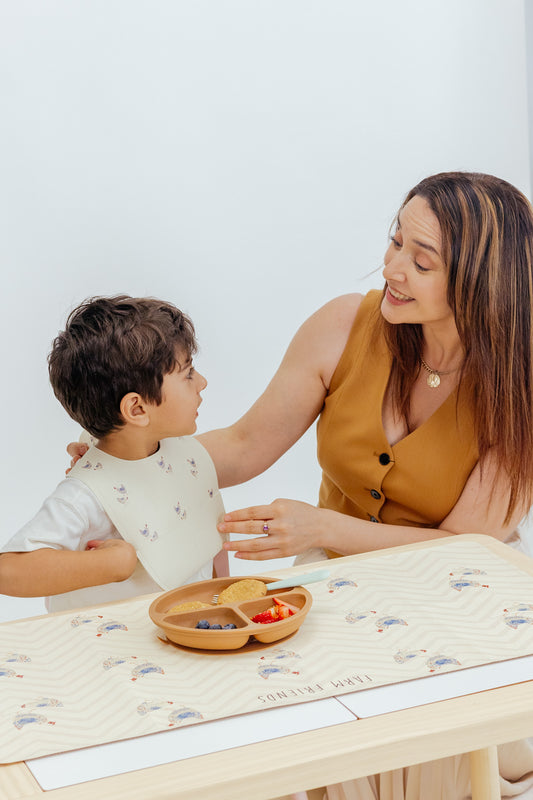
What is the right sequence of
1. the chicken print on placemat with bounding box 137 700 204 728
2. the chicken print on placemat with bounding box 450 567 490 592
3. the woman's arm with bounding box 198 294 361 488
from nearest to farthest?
the chicken print on placemat with bounding box 137 700 204 728 → the chicken print on placemat with bounding box 450 567 490 592 → the woman's arm with bounding box 198 294 361 488

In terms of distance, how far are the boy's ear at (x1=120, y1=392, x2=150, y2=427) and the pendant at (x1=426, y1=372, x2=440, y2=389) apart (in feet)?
1.97

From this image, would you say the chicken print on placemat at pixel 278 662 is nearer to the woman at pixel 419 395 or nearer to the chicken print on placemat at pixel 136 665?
the chicken print on placemat at pixel 136 665

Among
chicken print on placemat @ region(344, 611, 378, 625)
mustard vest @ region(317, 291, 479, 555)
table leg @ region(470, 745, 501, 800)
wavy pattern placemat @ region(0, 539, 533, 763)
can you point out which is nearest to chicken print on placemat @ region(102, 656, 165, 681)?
wavy pattern placemat @ region(0, 539, 533, 763)

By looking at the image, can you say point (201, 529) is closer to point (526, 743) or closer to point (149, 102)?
point (526, 743)

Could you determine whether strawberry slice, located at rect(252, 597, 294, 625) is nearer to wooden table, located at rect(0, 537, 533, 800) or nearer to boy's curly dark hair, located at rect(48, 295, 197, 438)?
wooden table, located at rect(0, 537, 533, 800)

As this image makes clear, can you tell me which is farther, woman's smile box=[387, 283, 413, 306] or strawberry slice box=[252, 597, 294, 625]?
woman's smile box=[387, 283, 413, 306]

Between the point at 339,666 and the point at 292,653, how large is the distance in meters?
0.07

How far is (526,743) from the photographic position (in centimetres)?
159

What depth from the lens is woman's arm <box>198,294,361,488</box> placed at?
2.00 m

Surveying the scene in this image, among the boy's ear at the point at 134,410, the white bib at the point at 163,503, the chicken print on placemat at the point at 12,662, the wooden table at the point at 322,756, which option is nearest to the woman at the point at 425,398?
the white bib at the point at 163,503

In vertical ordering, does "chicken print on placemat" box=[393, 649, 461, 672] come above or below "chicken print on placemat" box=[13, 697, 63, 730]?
below

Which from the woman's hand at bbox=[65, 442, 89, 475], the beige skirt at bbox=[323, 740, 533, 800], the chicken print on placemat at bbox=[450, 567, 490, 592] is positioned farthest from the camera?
the woman's hand at bbox=[65, 442, 89, 475]

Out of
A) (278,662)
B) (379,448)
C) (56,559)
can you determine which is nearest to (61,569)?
(56,559)

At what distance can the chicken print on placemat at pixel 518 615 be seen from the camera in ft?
4.05
